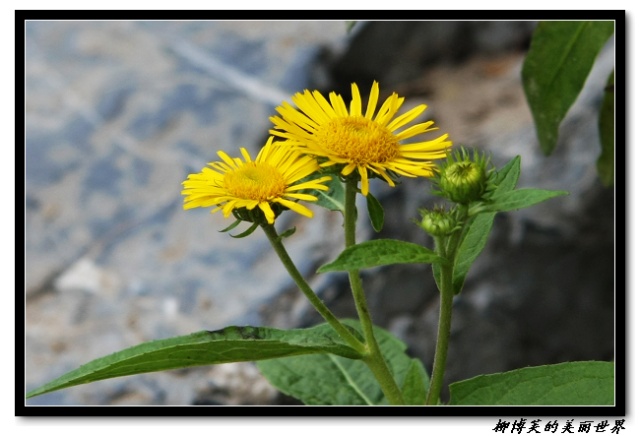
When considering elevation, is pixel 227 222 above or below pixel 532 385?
above

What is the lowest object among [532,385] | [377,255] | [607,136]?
[532,385]

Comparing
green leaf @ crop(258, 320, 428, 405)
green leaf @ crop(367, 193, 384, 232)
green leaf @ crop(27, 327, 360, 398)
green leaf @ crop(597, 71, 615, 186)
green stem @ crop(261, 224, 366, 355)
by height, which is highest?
green leaf @ crop(597, 71, 615, 186)

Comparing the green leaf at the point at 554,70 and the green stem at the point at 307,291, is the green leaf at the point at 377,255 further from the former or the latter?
the green leaf at the point at 554,70

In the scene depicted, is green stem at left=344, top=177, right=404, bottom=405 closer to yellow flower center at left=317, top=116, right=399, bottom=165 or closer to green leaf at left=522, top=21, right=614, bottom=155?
yellow flower center at left=317, top=116, right=399, bottom=165

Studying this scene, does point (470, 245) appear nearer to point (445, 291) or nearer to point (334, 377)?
point (445, 291)

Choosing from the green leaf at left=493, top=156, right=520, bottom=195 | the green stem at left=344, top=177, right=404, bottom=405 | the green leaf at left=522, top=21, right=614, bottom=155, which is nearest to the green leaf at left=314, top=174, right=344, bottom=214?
the green stem at left=344, top=177, right=404, bottom=405

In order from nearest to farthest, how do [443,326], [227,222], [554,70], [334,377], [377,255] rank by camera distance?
[377,255] → [443,326] → [334,377] → [554,70] → [227,222]

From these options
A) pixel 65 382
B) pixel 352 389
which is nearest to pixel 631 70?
pixel 352 389

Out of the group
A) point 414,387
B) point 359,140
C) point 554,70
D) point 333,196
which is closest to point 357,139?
point 359,140

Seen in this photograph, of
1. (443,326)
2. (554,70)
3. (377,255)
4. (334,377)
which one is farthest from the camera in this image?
(554,70)
